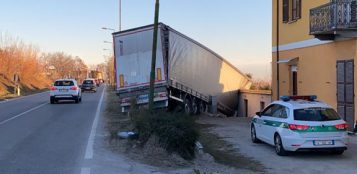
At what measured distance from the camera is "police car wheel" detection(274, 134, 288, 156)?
40.0ft

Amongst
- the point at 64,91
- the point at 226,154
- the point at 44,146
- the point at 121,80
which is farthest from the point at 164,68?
the point at 64,91

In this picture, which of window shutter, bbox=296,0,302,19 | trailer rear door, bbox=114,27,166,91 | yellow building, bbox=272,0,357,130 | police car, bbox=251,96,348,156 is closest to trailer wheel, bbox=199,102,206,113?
yellow building, bbox=272,0,357,130

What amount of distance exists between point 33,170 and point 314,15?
1259 cm

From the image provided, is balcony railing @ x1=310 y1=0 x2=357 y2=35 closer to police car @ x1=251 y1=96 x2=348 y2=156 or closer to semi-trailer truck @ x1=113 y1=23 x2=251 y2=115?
police car @ x1=251 y1=96 x2=348 y2=156

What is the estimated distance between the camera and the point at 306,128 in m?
11.7

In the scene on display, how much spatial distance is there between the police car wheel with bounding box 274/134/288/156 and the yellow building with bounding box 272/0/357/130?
5357 millimetres

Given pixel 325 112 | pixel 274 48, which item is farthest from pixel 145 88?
pixel 325 112

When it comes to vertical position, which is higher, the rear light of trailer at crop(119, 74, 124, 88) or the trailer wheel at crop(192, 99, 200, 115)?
the rear light of trailer at crop(119, 74, 124, 88)

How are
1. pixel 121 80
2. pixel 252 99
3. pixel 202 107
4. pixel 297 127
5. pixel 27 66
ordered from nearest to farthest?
pixel 297 127 → pixel 121 80 → pixel 202 107 → pixel 252 99 → pixel 27 66

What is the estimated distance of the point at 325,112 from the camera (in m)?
12.3

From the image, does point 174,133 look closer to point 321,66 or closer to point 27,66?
point 321,66

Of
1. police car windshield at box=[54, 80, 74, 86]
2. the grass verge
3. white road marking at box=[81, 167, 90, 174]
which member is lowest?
the grass verge

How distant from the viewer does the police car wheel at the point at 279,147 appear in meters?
12.2

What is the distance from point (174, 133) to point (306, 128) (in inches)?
128
